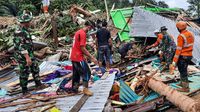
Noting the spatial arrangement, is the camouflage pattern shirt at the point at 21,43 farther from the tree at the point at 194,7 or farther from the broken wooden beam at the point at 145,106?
the tree at the point at 194,7

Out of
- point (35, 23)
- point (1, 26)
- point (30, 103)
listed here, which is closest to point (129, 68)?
point (30, 103)

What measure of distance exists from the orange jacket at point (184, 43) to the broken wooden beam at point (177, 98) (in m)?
0.80

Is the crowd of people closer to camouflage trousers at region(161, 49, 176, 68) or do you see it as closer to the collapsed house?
the collapsed house

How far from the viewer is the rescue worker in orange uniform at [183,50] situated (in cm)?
824

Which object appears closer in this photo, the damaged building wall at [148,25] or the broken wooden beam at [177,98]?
the broken wooden beam at [177,98]

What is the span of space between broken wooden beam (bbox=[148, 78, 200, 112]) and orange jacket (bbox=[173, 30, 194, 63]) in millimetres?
796

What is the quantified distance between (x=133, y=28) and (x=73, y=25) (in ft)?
12.3

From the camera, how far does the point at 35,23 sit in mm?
18719

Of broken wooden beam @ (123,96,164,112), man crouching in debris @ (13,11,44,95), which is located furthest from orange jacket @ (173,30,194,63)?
man crouching in debris @ (13,11,44,95)

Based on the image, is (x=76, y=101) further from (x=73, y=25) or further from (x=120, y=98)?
(x=73, y=25)

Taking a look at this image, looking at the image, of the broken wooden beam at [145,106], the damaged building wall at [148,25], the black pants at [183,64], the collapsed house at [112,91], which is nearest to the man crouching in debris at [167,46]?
the collapsed house at [112,91]

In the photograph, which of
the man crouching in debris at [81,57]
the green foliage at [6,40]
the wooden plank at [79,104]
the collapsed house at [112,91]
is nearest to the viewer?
the wooden plank at [79,104]

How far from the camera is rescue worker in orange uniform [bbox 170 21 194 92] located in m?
8.24

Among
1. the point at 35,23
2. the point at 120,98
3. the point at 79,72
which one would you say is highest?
the point at 35,23
